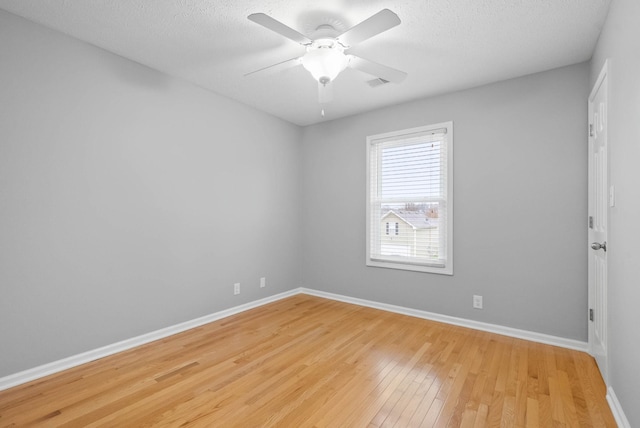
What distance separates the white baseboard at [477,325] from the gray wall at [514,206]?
50 millimetres

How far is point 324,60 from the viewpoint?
218cm

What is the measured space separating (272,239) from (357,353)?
6.65 feet

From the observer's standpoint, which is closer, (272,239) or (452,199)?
(452,199)

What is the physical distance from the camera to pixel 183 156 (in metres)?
3.18

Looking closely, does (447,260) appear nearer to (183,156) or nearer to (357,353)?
(357,353)

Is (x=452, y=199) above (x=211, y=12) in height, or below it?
below

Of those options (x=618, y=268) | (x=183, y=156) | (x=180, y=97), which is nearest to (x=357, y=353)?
(x=618, y=268)

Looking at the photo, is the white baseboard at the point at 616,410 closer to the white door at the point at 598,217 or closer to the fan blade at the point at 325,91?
the white door at the point at 598,217

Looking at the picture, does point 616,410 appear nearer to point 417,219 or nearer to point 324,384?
point 324,384

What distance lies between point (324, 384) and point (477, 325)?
1.91 m

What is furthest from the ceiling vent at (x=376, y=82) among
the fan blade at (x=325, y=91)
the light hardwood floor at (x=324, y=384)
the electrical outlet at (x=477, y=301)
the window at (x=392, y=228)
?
the light hardwood floor at (x=324, y=384)

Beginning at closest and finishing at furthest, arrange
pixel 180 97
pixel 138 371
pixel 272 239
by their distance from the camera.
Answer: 1. pixel 138 371
2. pixel 180 97
3. pixel 272 239

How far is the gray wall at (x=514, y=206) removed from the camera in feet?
9.08

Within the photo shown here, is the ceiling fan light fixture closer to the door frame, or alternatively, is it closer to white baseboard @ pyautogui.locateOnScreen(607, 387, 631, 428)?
the door frame
